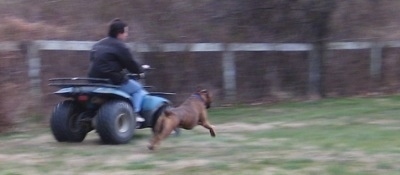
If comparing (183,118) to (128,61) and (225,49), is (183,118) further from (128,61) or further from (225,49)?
(225,49)

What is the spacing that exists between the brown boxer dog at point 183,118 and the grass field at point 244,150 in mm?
213

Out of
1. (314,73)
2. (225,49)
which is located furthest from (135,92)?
(314,73)

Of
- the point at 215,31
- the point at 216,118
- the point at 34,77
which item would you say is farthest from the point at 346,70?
the point at 34,77

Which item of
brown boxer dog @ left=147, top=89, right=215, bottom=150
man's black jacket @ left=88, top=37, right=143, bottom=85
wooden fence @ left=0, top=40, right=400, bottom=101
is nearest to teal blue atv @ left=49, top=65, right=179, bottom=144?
man's black jacket @ left=88, top=37, right=143, bottom=85

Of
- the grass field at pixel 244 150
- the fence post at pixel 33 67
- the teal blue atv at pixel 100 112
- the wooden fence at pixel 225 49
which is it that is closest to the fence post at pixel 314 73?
the wooden fence at pixel 225 49

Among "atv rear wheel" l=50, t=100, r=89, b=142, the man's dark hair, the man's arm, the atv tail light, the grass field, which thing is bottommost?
the grass field

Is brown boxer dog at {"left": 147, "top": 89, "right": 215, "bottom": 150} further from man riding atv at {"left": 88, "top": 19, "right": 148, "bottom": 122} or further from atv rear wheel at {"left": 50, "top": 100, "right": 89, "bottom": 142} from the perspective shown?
atv rear wheel at {"left": 50, "top": 100, "right": 89, "bottom": 142}

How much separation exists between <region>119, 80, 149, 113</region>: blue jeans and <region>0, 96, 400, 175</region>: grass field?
0.51m

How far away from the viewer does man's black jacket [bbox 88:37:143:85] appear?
11.4 m

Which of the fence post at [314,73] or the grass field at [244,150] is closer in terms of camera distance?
the grass field at [244,150]

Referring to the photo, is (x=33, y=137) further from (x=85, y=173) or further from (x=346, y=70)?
(x=346, y=70)

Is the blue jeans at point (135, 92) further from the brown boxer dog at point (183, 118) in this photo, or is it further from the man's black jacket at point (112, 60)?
the brown boxer dog at point (183, 118)

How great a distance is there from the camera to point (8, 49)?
44.1 feet

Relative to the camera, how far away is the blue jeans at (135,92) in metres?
11.7
